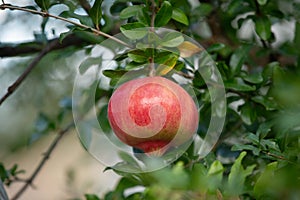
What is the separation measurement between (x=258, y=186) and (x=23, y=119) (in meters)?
1.60

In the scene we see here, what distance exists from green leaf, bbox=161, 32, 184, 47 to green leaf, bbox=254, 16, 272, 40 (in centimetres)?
29

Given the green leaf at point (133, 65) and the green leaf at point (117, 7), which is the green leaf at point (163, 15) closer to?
the green leaf at point (133, 65)

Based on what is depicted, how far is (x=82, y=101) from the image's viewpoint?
44.1 inches


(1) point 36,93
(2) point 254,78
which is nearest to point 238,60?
(2) point 254,78

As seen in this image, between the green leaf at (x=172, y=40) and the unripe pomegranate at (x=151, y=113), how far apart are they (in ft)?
0.24

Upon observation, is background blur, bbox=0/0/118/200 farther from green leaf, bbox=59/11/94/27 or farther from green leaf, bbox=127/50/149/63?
green leaf, bbox=127/50/149/63

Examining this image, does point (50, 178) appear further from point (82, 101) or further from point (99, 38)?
point (99, 38)

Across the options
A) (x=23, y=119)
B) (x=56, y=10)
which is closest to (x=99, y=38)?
(x=56, y=10)

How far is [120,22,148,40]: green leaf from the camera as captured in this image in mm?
682

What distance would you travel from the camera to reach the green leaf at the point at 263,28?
95 centimetres

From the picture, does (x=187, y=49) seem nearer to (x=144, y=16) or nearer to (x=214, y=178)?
(x=144, y=16)

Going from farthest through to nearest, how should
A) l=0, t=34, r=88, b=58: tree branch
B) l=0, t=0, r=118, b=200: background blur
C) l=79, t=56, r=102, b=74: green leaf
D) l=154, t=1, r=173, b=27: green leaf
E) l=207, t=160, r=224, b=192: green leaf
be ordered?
l=0, t=0, r=118, b=200: background blur → l=0, t=34, r=88, b=58: tree branch → l=79, t=56, r=102, b=74: green leaf → l=154, t=1, r=173, b=27: green leaf → l=207, t=160, r=224, b=192: green leaf

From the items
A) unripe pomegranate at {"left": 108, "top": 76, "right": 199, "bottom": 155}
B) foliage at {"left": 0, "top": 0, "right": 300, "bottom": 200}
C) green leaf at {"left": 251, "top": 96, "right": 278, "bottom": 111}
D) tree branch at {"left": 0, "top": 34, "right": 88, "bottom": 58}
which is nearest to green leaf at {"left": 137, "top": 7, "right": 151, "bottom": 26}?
foliage at {"left": 0, "top": 0, "right": 300, "bottom": 200}

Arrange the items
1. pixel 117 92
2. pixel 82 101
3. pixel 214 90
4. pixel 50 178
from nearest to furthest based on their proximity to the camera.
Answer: pixel 117 92
pixel 214 90
pixel 82 101
pixel 50 178
